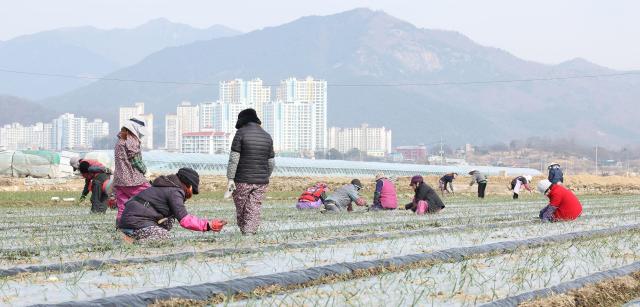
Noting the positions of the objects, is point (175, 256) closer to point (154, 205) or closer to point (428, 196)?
point (154, 205)

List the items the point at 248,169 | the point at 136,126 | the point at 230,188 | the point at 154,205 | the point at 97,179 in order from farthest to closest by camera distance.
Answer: the point at 97,179 → the point at 136,126 → the point at 248,169 → the point at 230,188 → the point at 154,205

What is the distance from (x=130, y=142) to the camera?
48.4ft

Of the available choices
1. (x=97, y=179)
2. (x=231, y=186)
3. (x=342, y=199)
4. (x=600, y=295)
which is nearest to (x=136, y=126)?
(x=231, y=186)

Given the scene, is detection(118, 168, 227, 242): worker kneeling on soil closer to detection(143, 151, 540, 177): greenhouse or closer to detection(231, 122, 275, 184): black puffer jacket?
detection(231, 122, 275, 184): black puffer jacket

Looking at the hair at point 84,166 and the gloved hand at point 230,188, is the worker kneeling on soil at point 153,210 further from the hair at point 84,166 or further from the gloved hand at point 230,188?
the hair at point 84,166

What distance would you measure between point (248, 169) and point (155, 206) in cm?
231

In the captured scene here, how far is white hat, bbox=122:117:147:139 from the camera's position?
48.4 feet

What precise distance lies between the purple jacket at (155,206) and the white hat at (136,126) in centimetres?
227

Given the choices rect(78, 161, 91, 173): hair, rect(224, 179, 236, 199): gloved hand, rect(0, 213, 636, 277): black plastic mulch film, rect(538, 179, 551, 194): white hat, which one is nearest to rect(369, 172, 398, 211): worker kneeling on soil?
rect(538, 179, 551, 194): white hat

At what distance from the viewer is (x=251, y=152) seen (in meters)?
14.7

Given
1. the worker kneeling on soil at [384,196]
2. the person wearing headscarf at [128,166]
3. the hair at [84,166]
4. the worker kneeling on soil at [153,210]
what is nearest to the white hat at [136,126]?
the person wearing headscarf at [128,166]

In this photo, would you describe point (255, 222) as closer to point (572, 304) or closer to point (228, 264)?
point (228, 264)

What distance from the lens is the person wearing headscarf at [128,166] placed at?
14.7 m

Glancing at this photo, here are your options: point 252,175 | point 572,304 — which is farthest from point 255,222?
point 572,304
